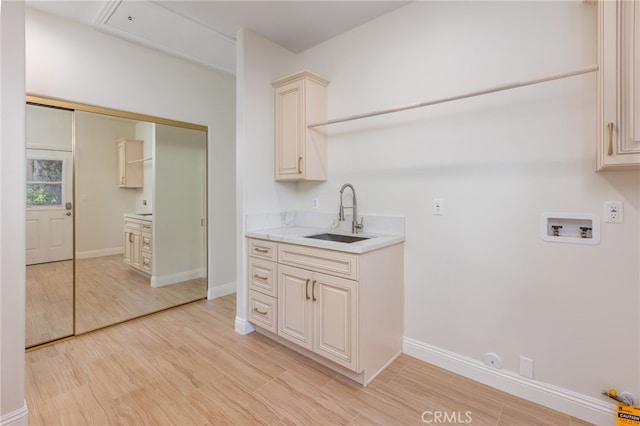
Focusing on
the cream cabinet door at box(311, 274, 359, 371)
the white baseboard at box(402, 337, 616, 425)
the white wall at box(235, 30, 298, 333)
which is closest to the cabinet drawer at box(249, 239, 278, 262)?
the white wall at box(235, 30, 298, 333)

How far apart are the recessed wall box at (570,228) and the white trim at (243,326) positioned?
2389mm

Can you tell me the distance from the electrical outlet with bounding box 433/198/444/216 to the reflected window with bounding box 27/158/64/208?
3176 millimetres

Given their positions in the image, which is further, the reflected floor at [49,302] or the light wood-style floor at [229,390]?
the reflected floor at [49,302]

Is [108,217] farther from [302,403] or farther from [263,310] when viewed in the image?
[302,403]

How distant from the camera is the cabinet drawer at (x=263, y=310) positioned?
2.37 m

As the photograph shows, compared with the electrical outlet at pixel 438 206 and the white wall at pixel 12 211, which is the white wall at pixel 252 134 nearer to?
the white wall at pixel 12 211

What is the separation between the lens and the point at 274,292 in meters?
2.37

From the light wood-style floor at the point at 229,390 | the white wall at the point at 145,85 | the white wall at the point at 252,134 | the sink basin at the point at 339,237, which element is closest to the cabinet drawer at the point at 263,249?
the white wall at the point at 252,134

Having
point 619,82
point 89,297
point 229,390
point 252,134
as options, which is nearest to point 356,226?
point 252,134

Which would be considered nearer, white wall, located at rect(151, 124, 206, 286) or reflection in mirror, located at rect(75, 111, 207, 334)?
reflection in mirror, located at rect(75, 111, 207, 334)

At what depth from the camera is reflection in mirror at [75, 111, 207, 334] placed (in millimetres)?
2641

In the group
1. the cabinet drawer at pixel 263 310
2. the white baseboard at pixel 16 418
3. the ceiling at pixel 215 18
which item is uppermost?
the ceiling at pixel 215 18

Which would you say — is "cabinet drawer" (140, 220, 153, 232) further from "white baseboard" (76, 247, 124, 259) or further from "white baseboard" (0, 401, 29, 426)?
"white baseboard" (0, 401, 29, 426)

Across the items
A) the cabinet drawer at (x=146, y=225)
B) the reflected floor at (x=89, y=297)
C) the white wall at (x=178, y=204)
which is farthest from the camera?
the white wall at (x=178, y=204)
